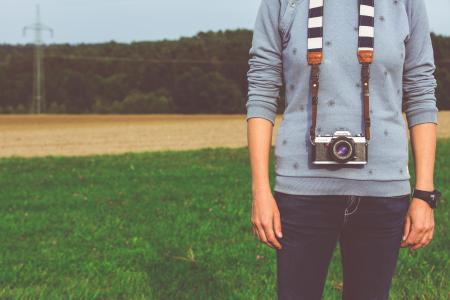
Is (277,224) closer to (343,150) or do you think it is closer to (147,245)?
(343,150)

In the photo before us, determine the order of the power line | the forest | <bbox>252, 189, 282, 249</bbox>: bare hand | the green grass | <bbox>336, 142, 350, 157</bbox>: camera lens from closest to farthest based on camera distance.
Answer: <bbox>336, 142, 350, 157</bbox>: camera lens < <bbox>252, 189, 282, 249</bbox>: bare hand < the green grass < the forest < the power line

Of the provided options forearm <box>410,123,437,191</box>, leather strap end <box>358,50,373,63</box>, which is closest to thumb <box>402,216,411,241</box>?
forearm <box>410,123,437,191</box>

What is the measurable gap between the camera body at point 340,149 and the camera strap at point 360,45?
0.09 feet

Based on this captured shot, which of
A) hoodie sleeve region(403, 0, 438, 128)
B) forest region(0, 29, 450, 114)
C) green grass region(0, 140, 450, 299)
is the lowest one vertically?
green grass region(0, 140, 450, 299)

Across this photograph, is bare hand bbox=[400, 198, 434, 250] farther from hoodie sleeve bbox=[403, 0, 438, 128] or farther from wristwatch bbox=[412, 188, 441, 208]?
hoodie sleeve bbox=[403, 0, 438, 128]

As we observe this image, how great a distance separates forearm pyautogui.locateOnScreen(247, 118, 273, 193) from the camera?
1.91 m

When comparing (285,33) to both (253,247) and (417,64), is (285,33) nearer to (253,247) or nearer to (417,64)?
(417,64)

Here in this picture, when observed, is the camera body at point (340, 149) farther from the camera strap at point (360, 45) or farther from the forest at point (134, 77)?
the forest at point (134, 77)

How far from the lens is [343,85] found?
182 cm

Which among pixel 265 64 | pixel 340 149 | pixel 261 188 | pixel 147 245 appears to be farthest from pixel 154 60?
pixel 340 149

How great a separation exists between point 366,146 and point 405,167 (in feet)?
0.59

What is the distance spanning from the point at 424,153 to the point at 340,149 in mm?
313

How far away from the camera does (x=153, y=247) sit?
17.7ft

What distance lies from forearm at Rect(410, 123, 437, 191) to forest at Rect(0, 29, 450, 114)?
56872 mm
